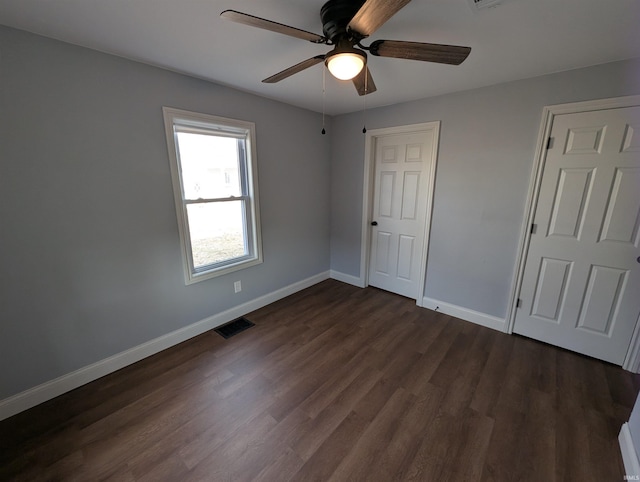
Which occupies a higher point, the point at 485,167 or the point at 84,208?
the point at 485,167

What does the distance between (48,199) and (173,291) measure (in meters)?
1.08

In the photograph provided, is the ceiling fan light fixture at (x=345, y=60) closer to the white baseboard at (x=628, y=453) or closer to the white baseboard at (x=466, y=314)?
the white baseboard at (x=628, y=453)

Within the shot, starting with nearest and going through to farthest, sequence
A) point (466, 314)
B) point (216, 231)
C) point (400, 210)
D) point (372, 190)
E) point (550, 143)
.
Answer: point (550, 143), point (216, 231), point (466, 314), point (400, 210), point (372, 190)

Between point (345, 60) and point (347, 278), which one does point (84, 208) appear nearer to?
point (345, 60)

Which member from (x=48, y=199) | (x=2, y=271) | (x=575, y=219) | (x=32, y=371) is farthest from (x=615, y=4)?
(x=32, y=371)

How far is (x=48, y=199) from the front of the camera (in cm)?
165

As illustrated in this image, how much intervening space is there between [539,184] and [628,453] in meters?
1.87

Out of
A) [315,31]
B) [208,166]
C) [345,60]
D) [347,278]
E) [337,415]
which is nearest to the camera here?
[345,60]

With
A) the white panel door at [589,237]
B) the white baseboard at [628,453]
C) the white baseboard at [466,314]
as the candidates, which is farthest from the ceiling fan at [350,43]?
the white baseboard at [466,314]

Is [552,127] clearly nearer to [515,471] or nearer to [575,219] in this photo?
[575,219]

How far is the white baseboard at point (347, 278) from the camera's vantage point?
372cm

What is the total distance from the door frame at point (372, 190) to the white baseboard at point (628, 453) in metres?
1.75

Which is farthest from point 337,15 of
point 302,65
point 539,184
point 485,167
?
point 539,184

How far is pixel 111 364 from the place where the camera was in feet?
6.66
